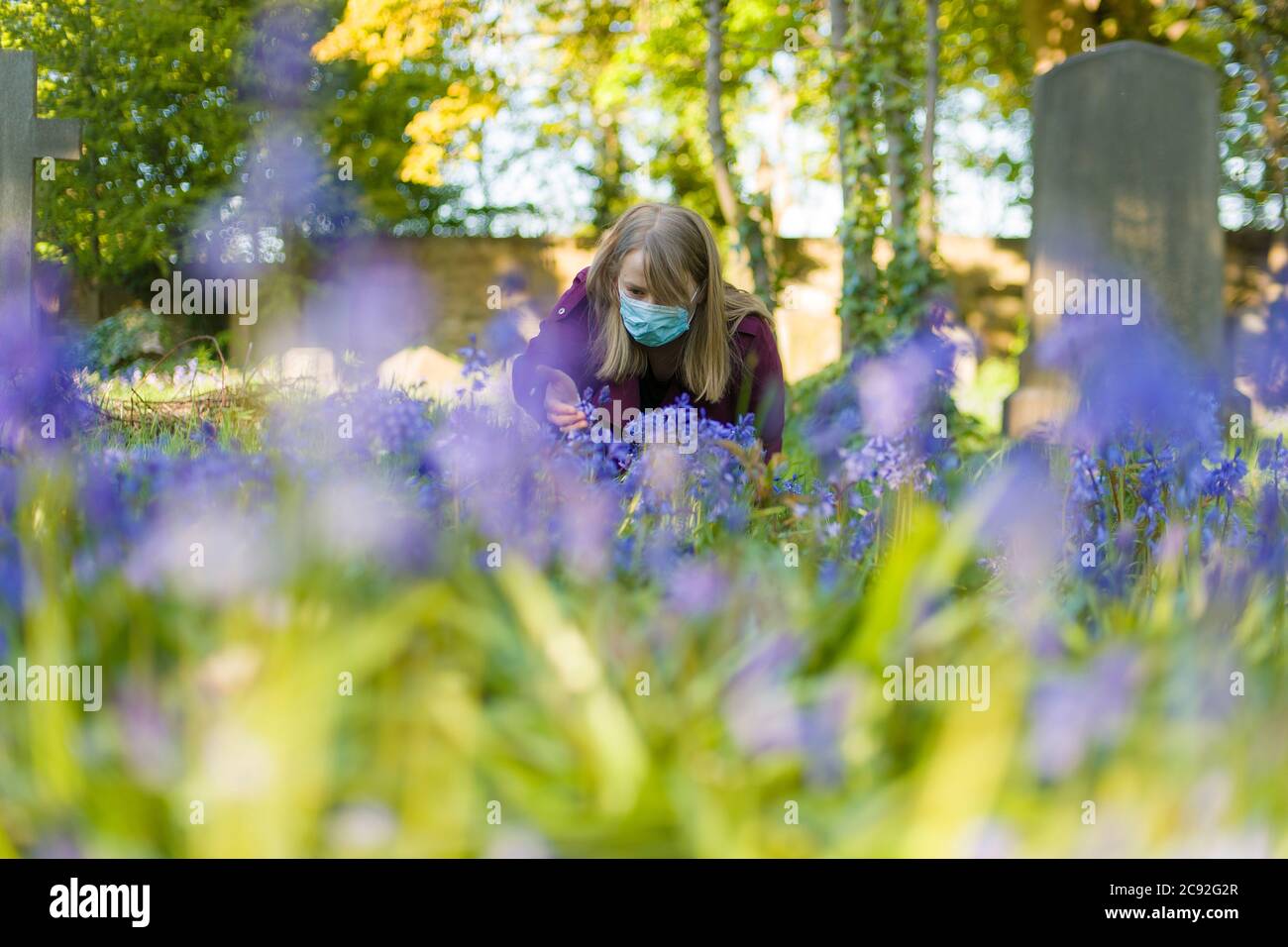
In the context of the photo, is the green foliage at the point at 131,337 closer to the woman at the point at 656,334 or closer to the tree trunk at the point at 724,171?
the woman at the point at 656,334

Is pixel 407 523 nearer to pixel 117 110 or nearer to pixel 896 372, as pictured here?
pixel 896 372

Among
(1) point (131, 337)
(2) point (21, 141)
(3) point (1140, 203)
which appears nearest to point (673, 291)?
(2) point (21, 141)

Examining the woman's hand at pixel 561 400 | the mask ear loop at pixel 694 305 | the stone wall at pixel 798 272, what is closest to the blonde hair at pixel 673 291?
the mask ear loop at pixel 694 305

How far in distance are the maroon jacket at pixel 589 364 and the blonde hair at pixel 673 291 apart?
0.16 feet

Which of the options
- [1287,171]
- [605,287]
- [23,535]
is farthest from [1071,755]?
[1287,171]

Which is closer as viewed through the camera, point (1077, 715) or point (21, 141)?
point (1077, 715)

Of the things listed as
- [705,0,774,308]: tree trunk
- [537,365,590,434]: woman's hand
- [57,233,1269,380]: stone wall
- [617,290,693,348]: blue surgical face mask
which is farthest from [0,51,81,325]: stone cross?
[57,233,1269,380]: stone wall

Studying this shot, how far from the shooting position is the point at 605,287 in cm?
376

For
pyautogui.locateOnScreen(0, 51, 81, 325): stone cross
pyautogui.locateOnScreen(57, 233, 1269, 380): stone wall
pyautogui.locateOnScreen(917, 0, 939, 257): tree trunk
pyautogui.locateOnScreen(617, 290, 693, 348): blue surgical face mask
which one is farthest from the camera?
pyautogui.locateOnScreen(57, 233, 1269, 380): stone wall

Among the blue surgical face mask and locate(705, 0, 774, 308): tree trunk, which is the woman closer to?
the blue surgical face mask

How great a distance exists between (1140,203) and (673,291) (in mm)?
4590

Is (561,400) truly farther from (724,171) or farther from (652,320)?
(724,171)

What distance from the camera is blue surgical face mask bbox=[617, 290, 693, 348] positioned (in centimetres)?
339

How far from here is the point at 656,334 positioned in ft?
11.4
